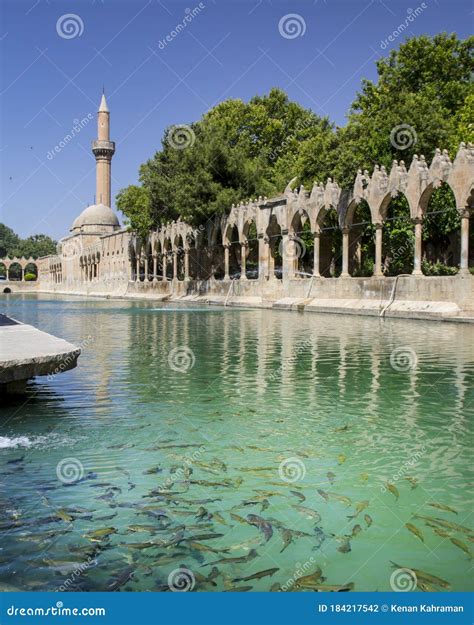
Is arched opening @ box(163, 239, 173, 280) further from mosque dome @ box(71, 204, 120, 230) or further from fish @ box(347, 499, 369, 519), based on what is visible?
fish @ box(347, 499, 369, 519)

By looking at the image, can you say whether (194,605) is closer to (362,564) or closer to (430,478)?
(362,564)

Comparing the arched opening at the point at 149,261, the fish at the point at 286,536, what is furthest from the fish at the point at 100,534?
the arched opening at the point at 149,261

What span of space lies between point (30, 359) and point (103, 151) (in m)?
85.0

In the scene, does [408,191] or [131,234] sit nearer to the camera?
[408,191]

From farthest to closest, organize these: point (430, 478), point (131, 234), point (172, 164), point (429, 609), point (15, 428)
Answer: point (131, 234)
point (172, 164)
point (15, 428)
point (430, 478)
point (429, 609)

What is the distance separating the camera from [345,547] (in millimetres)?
4070

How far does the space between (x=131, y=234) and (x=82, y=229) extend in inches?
1471

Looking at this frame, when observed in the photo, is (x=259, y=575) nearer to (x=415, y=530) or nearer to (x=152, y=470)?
(x=415, y=530)

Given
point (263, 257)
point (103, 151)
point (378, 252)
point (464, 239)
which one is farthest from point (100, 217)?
point (464, 239)

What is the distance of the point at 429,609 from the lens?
3299 mm

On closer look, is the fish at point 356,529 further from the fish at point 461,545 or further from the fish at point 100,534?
the fish at point 100,534

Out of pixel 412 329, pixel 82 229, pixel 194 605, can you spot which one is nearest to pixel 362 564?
pixel 194 605

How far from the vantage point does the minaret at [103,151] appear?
287ft

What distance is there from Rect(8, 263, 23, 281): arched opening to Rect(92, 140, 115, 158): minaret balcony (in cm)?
4996
